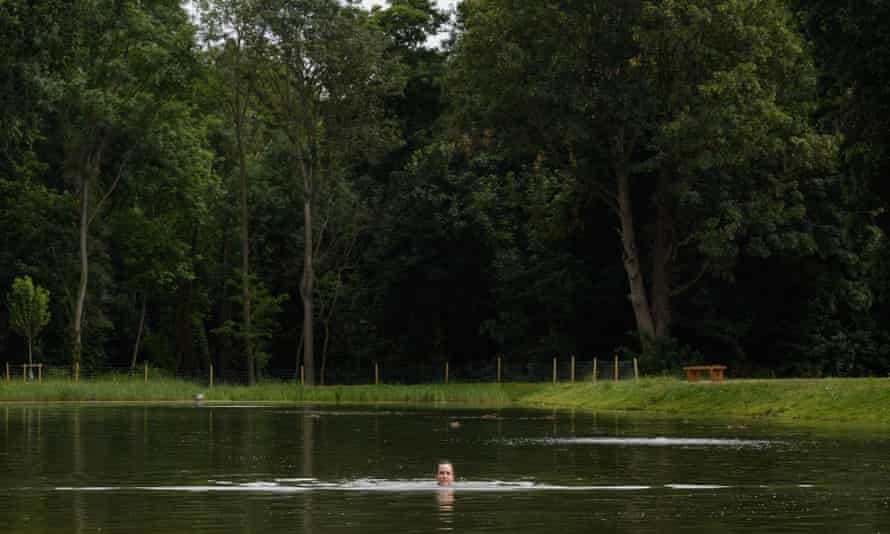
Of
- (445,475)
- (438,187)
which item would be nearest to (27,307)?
(438,187)

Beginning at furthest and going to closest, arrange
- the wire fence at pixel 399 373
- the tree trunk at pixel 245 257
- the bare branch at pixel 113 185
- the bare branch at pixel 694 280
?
the tree trunk at pixel 245 257 → the bare branch at pixel 113 185 → the wire fence at pixel 399 373 → the bare branch at pixel 694 280

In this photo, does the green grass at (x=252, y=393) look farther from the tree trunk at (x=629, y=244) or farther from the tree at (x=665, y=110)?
the tree at (x=665, y=110)

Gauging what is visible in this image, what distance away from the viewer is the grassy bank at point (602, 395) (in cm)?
4900

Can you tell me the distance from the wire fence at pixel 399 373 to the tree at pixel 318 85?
17.8ft

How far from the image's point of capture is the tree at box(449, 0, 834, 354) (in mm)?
72438

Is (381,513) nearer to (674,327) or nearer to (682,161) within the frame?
(682,161)

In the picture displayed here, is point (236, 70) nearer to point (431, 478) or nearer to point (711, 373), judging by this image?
point (711, 373)

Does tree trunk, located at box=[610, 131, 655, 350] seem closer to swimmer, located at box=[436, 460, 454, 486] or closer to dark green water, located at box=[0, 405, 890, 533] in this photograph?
dark green water, located at box=[0, 405, 890, 533]

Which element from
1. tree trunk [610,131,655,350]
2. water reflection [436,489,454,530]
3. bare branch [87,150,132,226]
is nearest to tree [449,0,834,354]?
tree trunk [610,131,655,350]

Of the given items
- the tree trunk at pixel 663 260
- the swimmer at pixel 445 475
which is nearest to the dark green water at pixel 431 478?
the swimmer at pixel 445 475

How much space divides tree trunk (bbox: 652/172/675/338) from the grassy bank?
759 cm

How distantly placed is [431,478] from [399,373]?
67.4 metres

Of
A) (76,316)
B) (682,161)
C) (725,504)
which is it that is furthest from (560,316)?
(725,504)

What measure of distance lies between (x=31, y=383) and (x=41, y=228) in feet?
80.5
